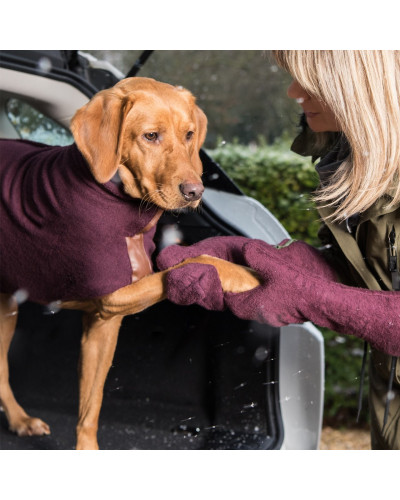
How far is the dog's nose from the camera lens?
0.94 metres

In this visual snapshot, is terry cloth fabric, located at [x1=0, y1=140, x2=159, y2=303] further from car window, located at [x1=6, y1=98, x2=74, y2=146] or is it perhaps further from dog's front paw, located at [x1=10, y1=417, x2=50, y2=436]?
dog's front paw, located at [x1=10, y1=417, x2=50, y2=436]

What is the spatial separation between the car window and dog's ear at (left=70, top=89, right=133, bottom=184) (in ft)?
0.67

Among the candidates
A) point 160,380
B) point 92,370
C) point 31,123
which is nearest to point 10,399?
point 92,370

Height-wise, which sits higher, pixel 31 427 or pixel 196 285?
pixel 196 285

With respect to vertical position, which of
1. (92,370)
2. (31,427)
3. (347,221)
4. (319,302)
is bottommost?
(31,427)

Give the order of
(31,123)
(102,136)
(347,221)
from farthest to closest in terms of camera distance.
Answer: (31,123) → (347,221) → (102,136)

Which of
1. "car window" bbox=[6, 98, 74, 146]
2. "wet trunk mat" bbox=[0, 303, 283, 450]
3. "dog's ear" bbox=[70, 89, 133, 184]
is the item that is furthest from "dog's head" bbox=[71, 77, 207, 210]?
"wet trunk mat" bbox=[0, 303, 283, 450]

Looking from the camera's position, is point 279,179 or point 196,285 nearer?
point 196,285

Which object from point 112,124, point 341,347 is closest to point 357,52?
point 112,124

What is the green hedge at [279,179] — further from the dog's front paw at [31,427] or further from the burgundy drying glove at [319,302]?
the dog's front paw at [31,427]

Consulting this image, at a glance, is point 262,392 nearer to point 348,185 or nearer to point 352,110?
point 348,185

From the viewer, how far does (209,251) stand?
43.4 inches

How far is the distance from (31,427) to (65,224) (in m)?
0.49

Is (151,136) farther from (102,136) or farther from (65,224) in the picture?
(65,224)
